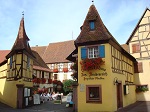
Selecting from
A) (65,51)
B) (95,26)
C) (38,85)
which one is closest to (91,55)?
(95,26)

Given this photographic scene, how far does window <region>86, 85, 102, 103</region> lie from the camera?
1638 cm

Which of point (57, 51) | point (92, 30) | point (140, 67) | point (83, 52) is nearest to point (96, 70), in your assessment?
point (83, 52)

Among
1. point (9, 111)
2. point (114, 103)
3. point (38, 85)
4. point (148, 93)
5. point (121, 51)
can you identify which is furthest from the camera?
point (38, 85)

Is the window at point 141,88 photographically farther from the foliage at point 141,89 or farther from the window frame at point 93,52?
the window frame at point 93,52

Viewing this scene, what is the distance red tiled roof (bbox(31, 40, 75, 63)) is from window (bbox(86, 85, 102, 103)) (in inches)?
1099

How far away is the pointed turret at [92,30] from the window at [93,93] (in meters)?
3.74

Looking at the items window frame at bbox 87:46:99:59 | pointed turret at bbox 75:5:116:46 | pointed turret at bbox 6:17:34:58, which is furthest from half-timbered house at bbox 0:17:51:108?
window frame at bbox 87:46:99:59

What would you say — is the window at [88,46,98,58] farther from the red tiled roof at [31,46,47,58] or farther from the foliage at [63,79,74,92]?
the red tiled roof at [31,46,47,58]

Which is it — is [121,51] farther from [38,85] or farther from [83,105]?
[38,85]

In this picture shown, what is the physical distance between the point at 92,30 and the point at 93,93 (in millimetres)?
5389

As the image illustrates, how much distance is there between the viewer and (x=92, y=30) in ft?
59.3

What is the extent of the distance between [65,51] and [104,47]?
30.0 meters

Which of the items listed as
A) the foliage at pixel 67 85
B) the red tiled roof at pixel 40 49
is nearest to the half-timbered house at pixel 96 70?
the foliage at pixel 67 85

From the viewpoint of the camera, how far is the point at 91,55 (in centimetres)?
1738
